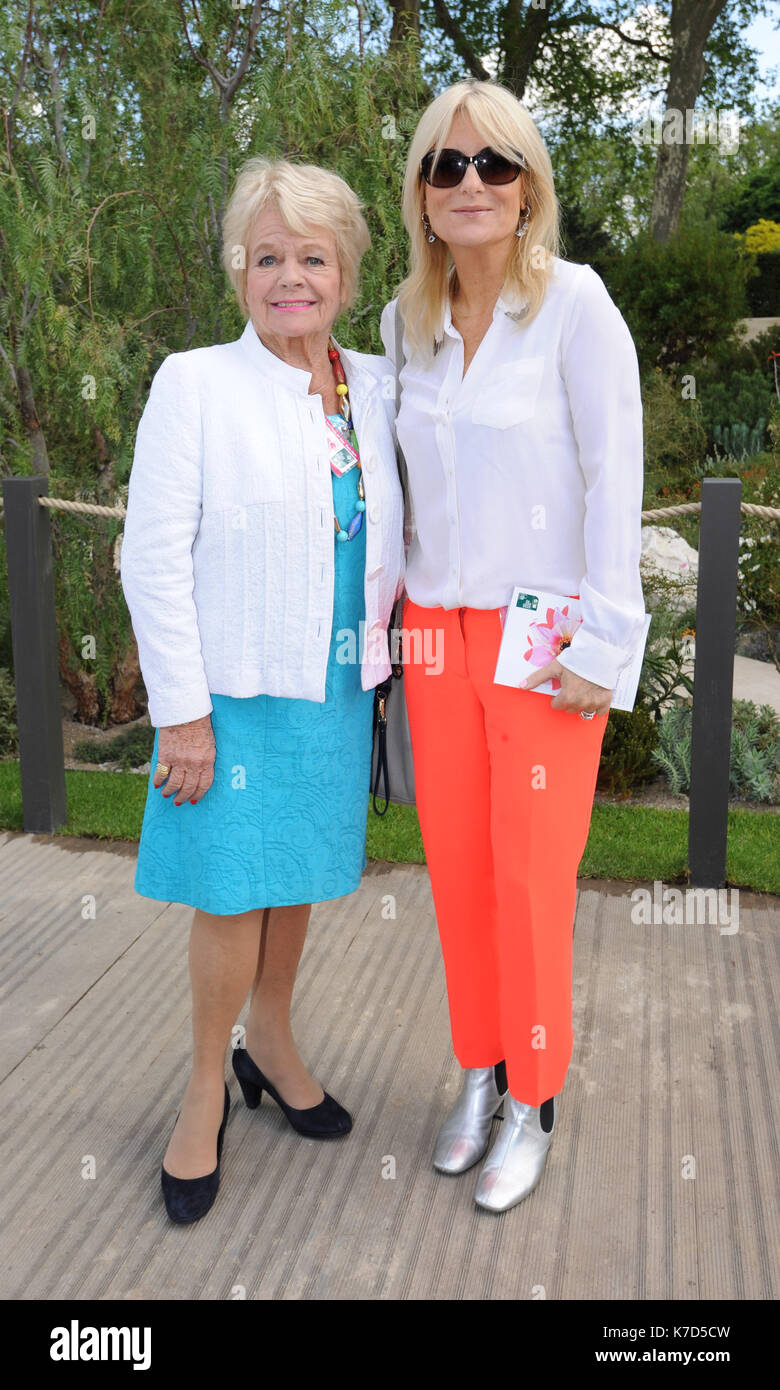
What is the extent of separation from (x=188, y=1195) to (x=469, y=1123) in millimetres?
631

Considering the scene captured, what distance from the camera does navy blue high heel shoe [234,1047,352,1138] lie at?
275 cm

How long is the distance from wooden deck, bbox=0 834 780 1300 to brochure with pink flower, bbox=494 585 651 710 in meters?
1.11

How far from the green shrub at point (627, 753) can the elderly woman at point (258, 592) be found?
2854 millimetres

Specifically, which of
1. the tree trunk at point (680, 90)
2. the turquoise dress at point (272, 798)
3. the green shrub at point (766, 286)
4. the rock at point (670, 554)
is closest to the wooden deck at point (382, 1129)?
the turquoise dress at point (272, 798)

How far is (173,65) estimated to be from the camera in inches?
220

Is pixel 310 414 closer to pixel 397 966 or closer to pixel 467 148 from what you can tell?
pixel 467 148

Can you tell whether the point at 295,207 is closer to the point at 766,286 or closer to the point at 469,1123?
the point at 469,1123

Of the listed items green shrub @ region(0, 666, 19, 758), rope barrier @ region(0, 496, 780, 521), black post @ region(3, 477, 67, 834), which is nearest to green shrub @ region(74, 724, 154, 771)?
green shrub @ region(0, 666, 19, 758)

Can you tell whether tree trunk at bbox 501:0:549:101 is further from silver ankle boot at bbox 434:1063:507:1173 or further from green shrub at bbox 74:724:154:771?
silver ankle boot at bbox 434:1063:507:1173

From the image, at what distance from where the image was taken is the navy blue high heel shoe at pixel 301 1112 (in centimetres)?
275

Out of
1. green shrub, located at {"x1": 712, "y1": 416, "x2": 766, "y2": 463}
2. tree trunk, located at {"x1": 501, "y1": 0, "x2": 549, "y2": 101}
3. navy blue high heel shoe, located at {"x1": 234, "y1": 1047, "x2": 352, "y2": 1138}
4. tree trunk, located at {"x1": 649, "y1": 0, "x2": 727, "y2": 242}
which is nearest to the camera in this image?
navy blue high heel shoe, located at {"x1": 234, "y1": 1047, "x2": 352, "y2": 1138}

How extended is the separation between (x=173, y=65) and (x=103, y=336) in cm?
148

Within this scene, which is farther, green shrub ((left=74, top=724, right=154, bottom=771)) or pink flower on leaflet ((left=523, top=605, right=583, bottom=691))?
green shrub ((left=74, top=724, right=154, bottom=771))
